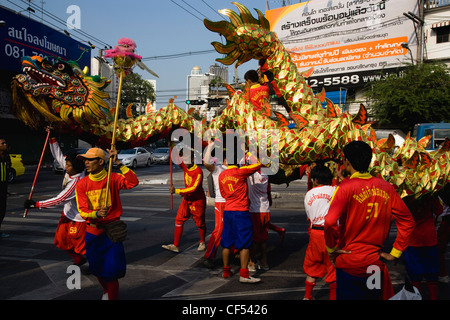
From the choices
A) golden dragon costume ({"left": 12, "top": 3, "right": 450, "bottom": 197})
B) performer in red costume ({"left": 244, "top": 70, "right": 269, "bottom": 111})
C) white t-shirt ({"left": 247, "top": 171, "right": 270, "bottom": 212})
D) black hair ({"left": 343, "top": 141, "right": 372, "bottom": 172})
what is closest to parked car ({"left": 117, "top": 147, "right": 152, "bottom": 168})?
golden dragon costume ({"left": 12, "top": 3, "right": 450, "bottom": 197})

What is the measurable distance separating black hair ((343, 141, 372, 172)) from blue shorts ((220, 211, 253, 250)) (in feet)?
7.57

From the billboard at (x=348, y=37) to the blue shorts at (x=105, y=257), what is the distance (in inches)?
887

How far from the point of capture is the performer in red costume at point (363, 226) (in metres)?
2.88

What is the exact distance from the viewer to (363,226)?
2.91 m

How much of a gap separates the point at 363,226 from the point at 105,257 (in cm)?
243

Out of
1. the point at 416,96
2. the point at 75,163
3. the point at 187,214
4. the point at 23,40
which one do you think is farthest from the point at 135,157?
the point at 75,163

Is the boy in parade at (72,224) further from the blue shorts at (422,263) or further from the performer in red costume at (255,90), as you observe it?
the blue shorts at (422,263)

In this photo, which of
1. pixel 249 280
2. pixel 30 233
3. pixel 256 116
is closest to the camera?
pixel 249 280

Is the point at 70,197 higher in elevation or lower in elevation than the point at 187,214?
higher

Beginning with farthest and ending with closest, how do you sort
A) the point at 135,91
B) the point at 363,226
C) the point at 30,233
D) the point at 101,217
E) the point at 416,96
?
the point at 135,91, the point at 416,96, the point at 30,233, the point at 101,217, the point at 363,226

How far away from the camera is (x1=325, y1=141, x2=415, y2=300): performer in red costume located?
9.46ft

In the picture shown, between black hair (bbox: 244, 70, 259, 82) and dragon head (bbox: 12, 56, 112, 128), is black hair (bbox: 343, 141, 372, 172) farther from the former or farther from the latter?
dragon head (bbox: 12, 56, 112, 128)

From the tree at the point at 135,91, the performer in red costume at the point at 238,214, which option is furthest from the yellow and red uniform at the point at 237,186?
the tree at the point at 135,91

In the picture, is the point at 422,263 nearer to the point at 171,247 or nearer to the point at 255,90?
the point at 255,90
